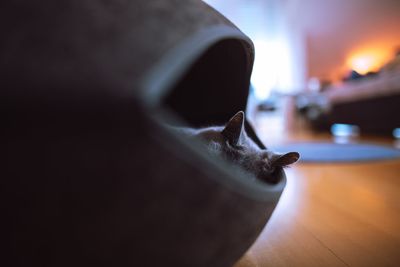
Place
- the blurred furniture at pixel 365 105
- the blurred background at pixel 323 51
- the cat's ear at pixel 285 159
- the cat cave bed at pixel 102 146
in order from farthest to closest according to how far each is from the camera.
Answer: the blurred background at pixel 323 51 → the blurred furniture at pixel 365 105 → the cat's ear at pixel 285 159 → the cat cave bed at pixel 102 146

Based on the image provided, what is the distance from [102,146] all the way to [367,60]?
6288mm

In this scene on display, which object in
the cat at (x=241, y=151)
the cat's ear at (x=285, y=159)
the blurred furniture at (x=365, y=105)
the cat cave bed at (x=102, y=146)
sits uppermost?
the cat cave bed at (x=102, y=146)

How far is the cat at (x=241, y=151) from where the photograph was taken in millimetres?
608

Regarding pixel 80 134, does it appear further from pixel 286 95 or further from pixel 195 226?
pixel 286 95

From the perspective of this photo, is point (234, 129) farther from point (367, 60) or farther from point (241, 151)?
point (367, 60)

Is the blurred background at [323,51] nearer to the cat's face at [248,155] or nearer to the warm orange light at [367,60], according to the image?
the warm orange light at [367,60]

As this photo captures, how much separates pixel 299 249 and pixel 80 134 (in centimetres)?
62

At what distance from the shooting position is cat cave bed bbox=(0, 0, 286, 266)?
0.29 meters

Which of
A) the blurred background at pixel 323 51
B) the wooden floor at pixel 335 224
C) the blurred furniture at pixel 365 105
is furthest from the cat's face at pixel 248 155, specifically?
the blurred background at pixel 323 51

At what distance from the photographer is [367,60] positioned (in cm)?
536

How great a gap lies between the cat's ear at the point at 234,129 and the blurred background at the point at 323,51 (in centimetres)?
348

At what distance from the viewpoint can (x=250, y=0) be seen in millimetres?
5301

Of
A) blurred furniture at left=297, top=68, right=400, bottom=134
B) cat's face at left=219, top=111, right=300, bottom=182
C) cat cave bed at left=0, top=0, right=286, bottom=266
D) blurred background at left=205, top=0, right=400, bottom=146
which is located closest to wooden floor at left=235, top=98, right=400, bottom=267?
cat's face at left=219, top=111, right=300, bottom=182

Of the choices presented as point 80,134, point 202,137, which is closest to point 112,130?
point 80,134
